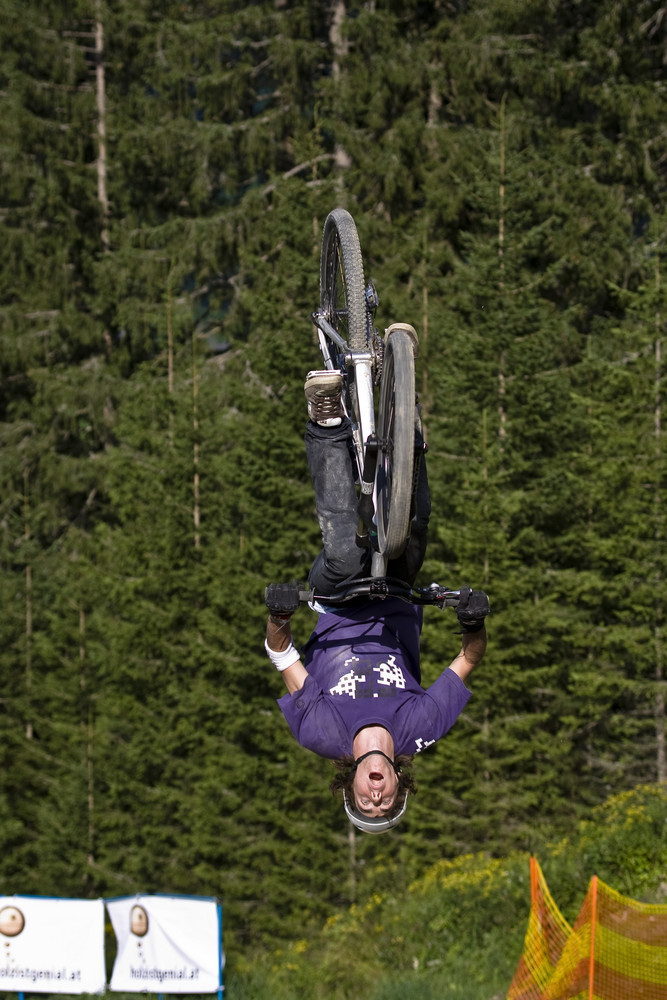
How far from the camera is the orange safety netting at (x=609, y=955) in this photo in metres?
8.94

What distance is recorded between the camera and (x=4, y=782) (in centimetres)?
2592

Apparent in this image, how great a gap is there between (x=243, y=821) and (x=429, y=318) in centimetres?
1055

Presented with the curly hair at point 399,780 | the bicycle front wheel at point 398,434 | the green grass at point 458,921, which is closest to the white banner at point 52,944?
the green grass at point 458,921

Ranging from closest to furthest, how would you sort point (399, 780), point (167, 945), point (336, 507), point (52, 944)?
point (399, 780) → point (336, 507) → point (167, 945) → point (52, 944)

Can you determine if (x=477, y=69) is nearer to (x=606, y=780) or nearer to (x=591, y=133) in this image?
(x=591, y=133)

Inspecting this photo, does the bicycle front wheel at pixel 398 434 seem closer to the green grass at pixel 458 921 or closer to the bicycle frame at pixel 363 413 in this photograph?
the bicycle frame at pixel 363 413

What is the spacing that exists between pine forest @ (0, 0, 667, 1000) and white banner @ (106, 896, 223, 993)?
4895 millimetres

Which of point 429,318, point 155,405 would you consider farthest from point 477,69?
point 155,405

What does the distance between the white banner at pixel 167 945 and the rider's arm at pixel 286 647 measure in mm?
9812

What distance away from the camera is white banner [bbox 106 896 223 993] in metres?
14.6

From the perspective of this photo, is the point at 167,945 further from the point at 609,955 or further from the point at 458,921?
the point at 609,955

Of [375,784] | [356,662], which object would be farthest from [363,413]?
[375,784]

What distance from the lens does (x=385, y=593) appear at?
17.0 feet

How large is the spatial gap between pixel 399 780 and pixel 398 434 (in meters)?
1.82
